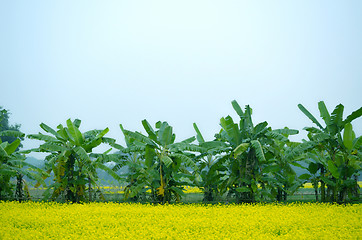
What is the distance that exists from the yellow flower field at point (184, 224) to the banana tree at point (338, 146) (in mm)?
2064

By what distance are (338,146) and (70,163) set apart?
11918 millimetres

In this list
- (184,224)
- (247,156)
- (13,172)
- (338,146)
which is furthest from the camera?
(13,172)

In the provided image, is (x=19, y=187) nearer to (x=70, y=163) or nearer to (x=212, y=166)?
(x=70, y=163)

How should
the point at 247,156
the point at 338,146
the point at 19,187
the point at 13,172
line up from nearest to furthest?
the point at 338,146 < the point at 247,156 < the point at 13,172 < the point at 19,187

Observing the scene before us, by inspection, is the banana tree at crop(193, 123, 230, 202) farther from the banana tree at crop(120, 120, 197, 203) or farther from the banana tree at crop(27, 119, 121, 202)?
the banana tree at crop(27, 119, 121, 202)

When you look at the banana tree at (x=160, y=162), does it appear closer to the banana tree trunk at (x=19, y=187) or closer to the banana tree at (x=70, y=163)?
the banana tree at (x=70, y=163)

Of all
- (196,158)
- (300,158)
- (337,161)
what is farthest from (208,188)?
(337,161)

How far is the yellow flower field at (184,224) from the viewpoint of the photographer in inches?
333

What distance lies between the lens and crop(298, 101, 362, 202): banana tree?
47.6ft

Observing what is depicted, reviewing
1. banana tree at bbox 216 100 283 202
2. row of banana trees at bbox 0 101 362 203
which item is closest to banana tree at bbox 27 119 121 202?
row of banana trees at bbox 0 101 362 203

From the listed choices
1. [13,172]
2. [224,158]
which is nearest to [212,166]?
[224,158]

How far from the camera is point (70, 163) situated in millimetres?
16844

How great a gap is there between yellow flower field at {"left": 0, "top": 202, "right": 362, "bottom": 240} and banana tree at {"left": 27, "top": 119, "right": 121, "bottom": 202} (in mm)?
3758

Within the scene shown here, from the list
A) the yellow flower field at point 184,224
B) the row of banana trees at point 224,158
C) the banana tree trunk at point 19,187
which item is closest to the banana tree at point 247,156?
the row of banana trees at point 224,158
